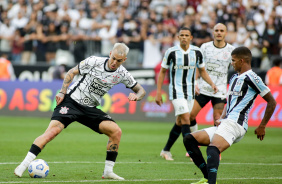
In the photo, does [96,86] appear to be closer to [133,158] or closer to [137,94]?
[137,94]

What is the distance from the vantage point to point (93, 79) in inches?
340

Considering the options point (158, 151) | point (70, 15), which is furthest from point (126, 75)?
point (70, 15)

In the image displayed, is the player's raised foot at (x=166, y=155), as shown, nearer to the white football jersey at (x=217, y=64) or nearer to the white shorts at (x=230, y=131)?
the white football jersey at (x=217, y=64)

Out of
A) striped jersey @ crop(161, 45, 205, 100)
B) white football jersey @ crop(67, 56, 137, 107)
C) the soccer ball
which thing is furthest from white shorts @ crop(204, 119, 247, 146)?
striped jersey @ crop(161, 45, 205, 100)

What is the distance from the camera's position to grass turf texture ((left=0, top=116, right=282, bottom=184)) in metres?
8.66

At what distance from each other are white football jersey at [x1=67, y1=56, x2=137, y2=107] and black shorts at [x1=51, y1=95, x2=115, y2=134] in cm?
10

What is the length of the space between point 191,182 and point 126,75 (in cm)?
203

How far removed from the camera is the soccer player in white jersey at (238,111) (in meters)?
7.34

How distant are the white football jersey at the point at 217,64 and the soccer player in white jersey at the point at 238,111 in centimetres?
411

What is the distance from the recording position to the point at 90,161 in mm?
10695

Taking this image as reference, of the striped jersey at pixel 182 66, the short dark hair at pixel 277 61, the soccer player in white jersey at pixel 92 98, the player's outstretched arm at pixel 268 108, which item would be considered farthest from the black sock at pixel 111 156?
the short dark hair at pixel 277 61

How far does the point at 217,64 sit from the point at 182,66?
Result: 105 centimetres

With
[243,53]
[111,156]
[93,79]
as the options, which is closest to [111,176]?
[111,156]

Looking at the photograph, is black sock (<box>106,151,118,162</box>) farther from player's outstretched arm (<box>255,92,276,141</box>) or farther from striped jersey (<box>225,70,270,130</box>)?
player's outstretched arm (<box>255,92,276,141</box>)
